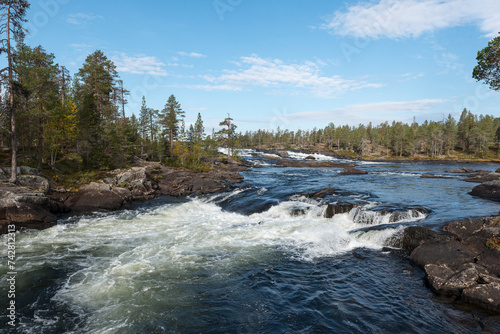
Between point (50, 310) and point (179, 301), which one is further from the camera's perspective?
point (179, 301)

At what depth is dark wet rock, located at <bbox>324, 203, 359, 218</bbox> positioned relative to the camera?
2141 cm

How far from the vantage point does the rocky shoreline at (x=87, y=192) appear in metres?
20.3

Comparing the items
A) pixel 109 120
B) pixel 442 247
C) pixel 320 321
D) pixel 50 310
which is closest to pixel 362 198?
pixel 442 247

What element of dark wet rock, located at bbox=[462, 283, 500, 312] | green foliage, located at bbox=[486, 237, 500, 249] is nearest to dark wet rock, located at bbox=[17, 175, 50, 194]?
dark wet rock, located at bbox=[462, 283, 500, 312]

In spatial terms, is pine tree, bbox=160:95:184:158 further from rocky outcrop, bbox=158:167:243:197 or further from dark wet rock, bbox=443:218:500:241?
dark wet rock, bbox=443:218:500:241

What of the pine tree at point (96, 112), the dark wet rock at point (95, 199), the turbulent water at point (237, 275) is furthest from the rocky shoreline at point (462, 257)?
the pine tree at point (96, 112)

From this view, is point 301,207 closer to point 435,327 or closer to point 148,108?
point 435,327

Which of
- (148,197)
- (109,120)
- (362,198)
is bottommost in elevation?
(148,197)

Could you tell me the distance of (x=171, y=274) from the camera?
1286 cm

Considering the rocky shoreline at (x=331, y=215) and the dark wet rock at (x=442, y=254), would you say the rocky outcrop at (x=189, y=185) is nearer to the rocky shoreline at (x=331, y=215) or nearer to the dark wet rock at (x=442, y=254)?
the rocky shoreline at (x=331, y=215)

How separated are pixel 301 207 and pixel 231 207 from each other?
25.5ft

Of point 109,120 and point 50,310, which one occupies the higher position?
point 109,120

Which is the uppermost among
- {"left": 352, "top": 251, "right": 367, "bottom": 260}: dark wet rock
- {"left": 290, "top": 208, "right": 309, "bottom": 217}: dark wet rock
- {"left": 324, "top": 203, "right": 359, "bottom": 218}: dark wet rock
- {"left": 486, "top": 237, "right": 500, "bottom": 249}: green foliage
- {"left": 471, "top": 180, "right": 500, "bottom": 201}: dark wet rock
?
{"left": 471, "top": 180, "right": 500, "bottom": 201}: dark wet rock

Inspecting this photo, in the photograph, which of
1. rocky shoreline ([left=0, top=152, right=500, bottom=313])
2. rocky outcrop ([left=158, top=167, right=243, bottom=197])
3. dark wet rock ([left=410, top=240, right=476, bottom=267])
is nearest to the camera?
rocky shoreline ([left=0, top=152, right=500, bottom=313])
